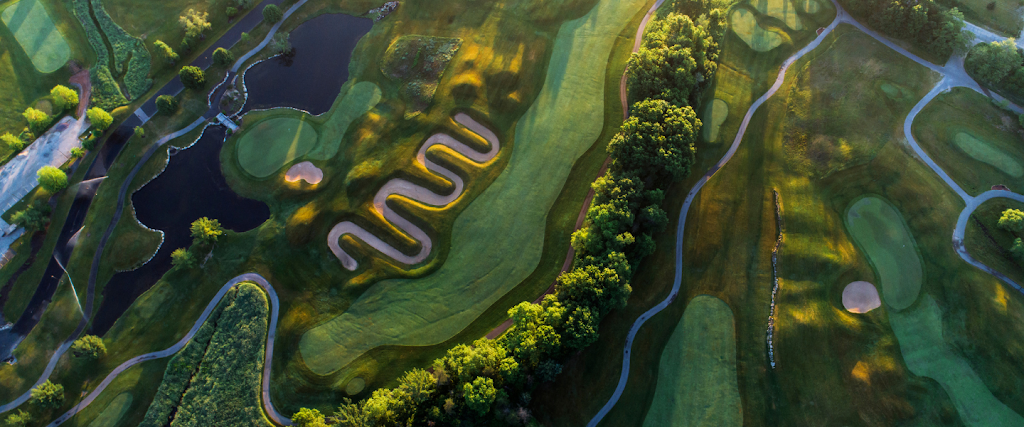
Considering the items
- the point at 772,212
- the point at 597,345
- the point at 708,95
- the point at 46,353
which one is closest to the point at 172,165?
the point at 46,353

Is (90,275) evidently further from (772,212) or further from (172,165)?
(772,212)

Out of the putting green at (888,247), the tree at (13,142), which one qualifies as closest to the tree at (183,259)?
the tree at (13,142)

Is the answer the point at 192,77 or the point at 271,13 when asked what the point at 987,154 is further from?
the point at 192,77

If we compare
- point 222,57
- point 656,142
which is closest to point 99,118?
point 222,57

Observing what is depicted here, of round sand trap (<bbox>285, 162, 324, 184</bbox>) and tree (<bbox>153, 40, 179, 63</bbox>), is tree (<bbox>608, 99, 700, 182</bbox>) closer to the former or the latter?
round sand trap (<bbox>285, 162, 324, 184</bbox>)

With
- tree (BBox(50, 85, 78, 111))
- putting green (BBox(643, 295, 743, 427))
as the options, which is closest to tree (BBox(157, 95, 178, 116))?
tree (BBox(50, 85, 78, 111))
